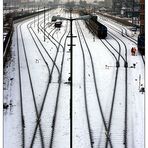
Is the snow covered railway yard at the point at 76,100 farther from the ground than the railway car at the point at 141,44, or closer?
closer

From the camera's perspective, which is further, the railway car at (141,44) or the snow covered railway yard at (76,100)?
the railway car at (141,44)

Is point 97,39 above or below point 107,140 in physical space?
above

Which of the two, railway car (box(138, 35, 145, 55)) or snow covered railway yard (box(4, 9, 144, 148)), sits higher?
railway car (box(138, 35, 145, 55))

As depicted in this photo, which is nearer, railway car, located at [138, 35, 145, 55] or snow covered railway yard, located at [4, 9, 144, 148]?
snow covered railway yard, located at [4, 9, 144, 148]

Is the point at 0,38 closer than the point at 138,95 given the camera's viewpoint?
Yes

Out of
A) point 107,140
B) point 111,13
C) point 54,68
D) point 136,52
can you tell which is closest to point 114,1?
point 111,13

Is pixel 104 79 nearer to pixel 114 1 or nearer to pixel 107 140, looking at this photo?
pixel 107 140

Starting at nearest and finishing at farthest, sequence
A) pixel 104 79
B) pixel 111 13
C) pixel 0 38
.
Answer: pixel 0 38
pixel 104 79
pixel 111 13

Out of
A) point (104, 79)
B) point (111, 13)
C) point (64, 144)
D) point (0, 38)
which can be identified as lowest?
point (64, 144)
